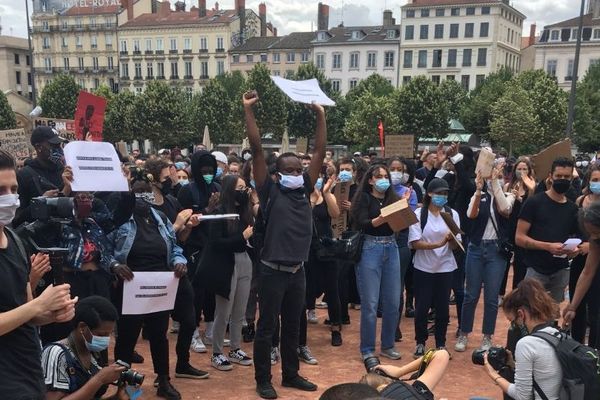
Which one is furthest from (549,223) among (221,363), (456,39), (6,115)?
(456,39)

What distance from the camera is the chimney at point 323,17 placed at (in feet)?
214

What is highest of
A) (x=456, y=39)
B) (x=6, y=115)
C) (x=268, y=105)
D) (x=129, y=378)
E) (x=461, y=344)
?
(x=456, y=39)

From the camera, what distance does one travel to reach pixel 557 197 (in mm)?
4926

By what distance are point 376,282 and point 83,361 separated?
303 centimetres

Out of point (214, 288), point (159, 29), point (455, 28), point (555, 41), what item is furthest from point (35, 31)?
point (214, 288)

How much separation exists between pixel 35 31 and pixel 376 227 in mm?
83940

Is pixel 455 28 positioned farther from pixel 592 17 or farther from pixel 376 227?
pixel 376 227

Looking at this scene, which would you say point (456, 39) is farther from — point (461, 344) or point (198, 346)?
point (198, 346)

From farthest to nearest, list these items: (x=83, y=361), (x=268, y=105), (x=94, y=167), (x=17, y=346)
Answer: (x=268, y=105)
(x=94, y=167)
(x=83, y=361)
(x=17, y=346)

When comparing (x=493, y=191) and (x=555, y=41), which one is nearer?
(x=493, y=191)

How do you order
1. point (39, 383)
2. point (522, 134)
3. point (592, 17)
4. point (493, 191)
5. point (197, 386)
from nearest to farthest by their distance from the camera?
point (39, 383), point (197, 386), point (493, 191), point (522, 134), point (592, 17)

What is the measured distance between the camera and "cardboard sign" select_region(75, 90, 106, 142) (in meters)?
6.23

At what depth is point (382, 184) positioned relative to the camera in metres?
5.31

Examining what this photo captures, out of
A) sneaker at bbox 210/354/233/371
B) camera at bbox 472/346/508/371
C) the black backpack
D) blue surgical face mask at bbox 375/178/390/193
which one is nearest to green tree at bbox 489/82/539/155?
blue surgical face mask at bbox 375/178/390/193
